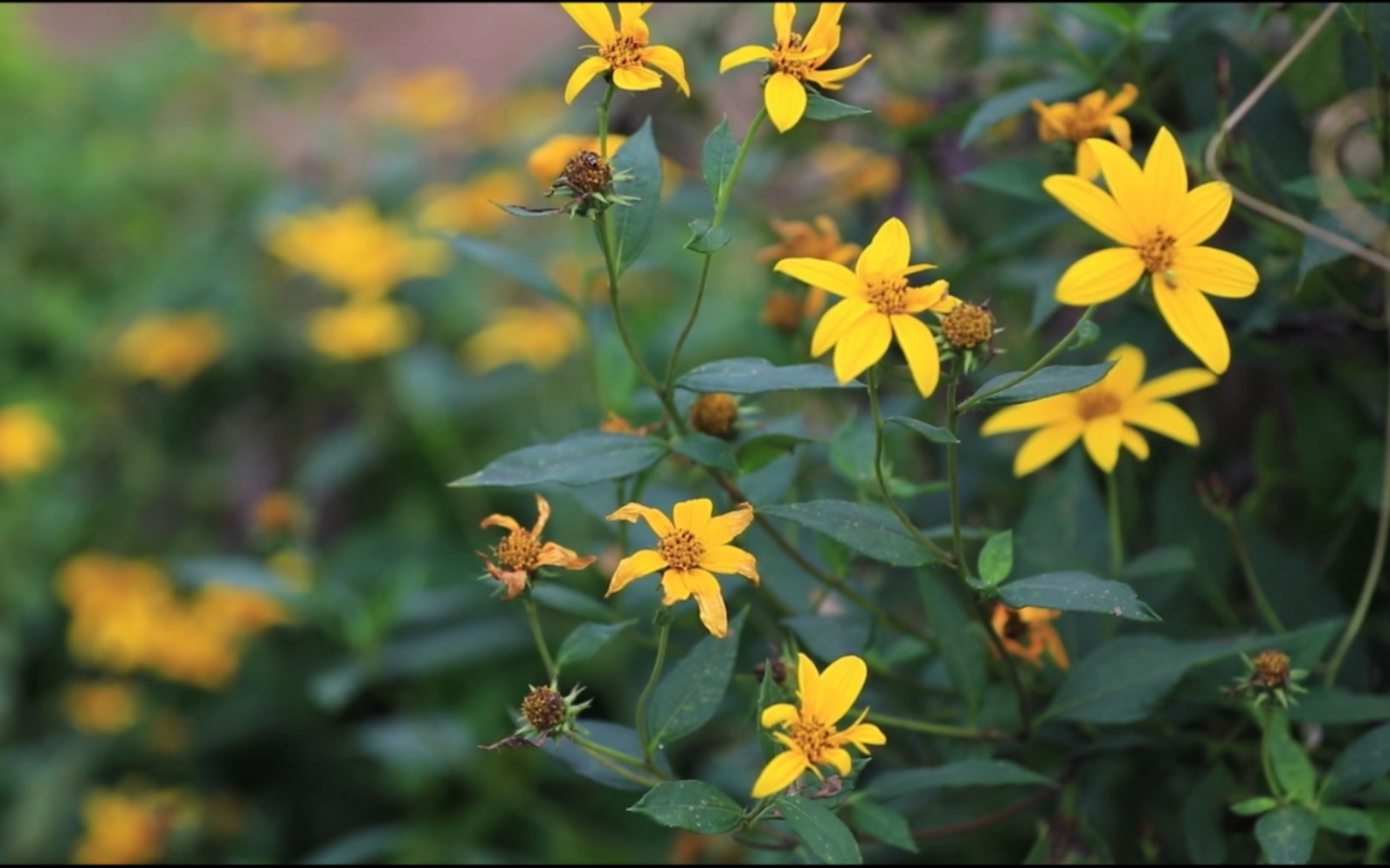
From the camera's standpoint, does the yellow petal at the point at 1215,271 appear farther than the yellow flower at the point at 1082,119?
No

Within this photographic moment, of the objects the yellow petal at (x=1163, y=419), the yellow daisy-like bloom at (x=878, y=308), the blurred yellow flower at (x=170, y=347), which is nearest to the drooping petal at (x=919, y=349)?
the yellow daisy-like bloom at (x=878, y=308)

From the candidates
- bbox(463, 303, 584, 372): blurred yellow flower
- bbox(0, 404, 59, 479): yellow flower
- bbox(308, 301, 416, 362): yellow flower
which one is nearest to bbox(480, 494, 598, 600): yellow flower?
bbox(463, 303, 584, 372): blurred yellow flower

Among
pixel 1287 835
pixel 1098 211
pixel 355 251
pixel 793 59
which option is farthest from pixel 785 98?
pixel 355 251

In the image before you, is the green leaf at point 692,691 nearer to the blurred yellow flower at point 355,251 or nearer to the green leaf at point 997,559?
the green leaf at point 997,559

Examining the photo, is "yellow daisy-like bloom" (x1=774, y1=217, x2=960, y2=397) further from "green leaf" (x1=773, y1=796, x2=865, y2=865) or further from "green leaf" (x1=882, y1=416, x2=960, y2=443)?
"green leaf" (x1=773, y1=796, x2=865, y2=865)

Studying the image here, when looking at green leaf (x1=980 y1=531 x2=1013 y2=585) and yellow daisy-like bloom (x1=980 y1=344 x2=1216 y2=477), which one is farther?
yellow daisy-like bloom (x1=980 y1=344 x2=1216 y2=477)

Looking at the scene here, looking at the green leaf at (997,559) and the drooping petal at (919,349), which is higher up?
the drooping petal at (919,349)

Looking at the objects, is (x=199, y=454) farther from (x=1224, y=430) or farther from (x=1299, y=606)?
(x=1299, y=606)

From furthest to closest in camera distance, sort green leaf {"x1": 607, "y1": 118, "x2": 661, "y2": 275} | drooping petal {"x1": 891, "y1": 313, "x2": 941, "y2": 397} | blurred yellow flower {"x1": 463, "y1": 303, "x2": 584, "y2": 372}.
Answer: blurred yellow flower {"x1": 463, "y1": 303, "x2": 584, "y2": 372}
green leaf {"x1": 607, "y1": 118, "x2": 661, "y2": 275}
drooping petal {"x1": 891, "y1": 313, "x2": 941, "y2": 397}
